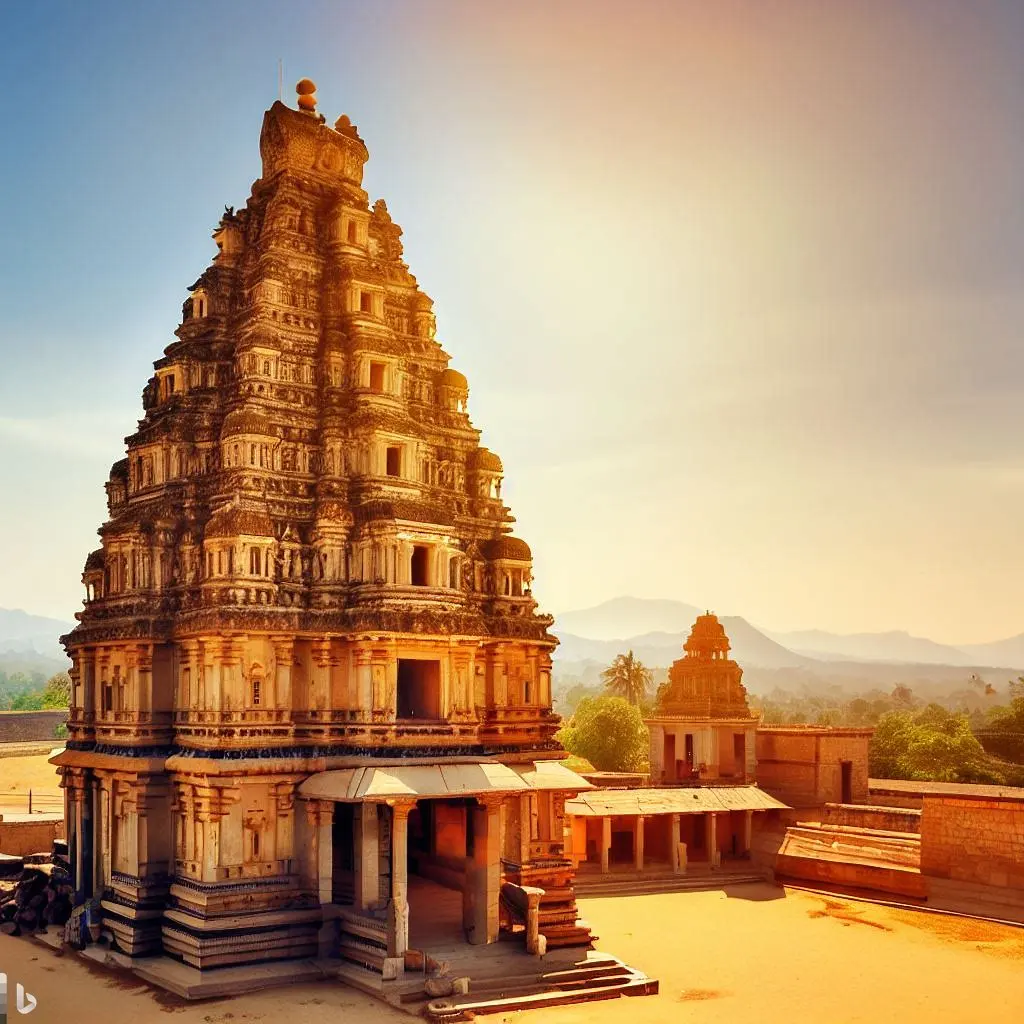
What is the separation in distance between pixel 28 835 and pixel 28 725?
37996mm

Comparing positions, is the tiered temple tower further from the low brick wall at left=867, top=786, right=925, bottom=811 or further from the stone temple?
the stone temple

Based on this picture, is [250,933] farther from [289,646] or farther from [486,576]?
[486,576]

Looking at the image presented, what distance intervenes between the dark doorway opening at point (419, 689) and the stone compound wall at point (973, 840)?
50.7 feet

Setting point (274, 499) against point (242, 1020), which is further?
point (274, 499)

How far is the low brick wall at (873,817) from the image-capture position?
35.6 metres

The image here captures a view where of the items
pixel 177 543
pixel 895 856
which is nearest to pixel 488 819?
pixel 177 543

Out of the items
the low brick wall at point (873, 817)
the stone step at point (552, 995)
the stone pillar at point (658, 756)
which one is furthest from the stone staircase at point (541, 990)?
the stone pillar at point (658, 756)

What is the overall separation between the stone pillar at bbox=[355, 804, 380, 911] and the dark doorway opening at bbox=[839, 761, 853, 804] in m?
22.6

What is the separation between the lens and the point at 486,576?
1141 inches

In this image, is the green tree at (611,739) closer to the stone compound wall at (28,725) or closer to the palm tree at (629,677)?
the palm tree at (629,677)

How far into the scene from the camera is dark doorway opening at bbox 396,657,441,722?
25094mm

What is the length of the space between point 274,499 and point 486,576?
251 inches

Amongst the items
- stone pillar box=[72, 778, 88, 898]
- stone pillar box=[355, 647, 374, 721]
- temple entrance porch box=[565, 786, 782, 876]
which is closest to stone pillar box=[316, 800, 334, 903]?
stone pillar box=[355, 647, 374, 721]

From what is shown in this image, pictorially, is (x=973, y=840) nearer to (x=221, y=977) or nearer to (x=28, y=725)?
(x=221, y=977)
